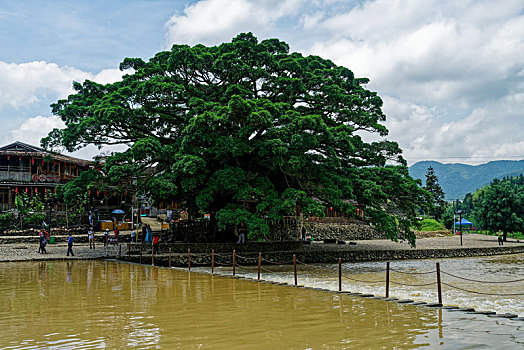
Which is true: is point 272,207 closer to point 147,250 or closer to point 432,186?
point 147,250

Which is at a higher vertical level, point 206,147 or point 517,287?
point 206,147

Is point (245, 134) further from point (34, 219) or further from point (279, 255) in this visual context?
point (34, 219)

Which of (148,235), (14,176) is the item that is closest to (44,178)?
(14,176)

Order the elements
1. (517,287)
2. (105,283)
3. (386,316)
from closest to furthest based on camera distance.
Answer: (386,316) < (105,283) < (517,287)

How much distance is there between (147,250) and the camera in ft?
79.0

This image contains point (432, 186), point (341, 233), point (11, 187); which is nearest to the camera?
point (11, 187)

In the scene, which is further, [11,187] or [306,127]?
[11,187]

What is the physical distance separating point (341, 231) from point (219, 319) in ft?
114

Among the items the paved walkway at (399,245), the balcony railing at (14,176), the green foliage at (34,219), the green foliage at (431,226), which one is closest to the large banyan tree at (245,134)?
the paved walkway at (399,245)

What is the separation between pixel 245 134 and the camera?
69.0 ft

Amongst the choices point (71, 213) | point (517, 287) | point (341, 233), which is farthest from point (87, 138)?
point (341, 233)

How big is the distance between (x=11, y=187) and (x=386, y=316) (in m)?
33.8

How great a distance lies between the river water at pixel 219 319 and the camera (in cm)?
755

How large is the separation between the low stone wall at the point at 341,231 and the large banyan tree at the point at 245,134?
15.1 metres
